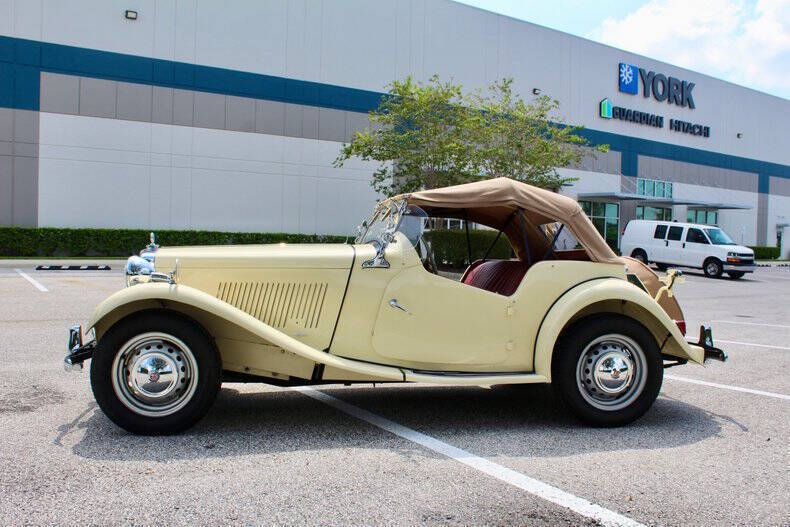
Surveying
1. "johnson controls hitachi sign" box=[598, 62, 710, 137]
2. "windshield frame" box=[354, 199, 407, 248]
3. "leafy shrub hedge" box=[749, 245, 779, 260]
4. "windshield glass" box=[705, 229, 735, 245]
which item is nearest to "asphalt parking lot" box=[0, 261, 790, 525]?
"windshield frame" box=[354, 199, 407, 248]

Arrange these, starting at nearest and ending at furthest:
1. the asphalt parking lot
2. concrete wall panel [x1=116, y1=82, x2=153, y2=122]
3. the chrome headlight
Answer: the asphalt parking lot < the chrome headlight < concrete wall panel [x1=116, y1=82, x2=153, y2=122]

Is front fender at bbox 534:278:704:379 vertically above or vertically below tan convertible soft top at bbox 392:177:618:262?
below

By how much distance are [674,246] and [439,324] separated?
75.7ft

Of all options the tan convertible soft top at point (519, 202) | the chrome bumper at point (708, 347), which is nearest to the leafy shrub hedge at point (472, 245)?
the tan convertible soft top at point (519, 202)

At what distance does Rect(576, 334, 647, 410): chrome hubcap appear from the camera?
4.62 m

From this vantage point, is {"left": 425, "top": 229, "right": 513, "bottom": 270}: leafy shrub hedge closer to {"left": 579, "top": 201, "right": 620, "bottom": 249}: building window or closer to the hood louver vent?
the hood louver vent

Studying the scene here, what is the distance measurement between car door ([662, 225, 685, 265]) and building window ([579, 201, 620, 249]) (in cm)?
1311

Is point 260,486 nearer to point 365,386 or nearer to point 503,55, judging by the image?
point 365,386

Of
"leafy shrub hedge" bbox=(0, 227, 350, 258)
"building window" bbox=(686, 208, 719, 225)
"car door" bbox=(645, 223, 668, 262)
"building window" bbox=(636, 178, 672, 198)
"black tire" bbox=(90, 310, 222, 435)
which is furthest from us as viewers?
"building window" bbox=(686, 208, 719, 225)

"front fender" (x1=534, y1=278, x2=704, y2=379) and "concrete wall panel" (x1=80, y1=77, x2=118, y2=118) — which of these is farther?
"concrete wall panel" (x1=80, y1=77, x2=118, y2=118)

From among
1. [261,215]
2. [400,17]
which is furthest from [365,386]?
[400,17]

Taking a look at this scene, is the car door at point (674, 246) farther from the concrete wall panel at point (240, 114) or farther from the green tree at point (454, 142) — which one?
the concrete wall panel at point (240, 114)

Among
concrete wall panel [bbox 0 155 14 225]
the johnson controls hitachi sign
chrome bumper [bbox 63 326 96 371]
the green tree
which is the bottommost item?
chrome bumper [bbox 63 326 96 371]

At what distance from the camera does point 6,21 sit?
75.4ft
